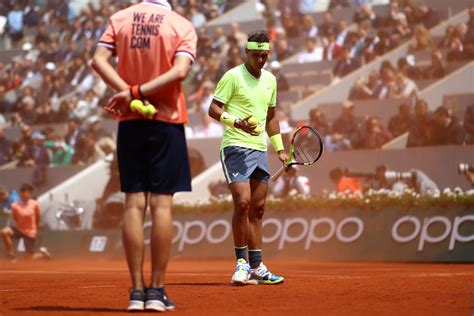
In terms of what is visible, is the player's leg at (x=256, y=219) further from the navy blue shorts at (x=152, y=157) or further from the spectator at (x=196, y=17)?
the spectator at (x=196, y=17)

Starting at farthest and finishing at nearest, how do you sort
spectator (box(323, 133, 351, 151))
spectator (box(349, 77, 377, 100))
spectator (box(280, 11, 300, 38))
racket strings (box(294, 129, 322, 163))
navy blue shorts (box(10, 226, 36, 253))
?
spectator (box(280, 11, 300, 38)) < navy blue shorts (box(10, 226, 36, 253)) < spectator (box(349, 77, 377, 100)) < spectator (box(323, 133, 351, 151)) < racket strings (box(294, 129, 322, 163))

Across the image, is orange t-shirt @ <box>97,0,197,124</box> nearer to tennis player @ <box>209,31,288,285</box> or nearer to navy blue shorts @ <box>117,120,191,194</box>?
navy blue shorts @ <box>117,120,191,194</box>

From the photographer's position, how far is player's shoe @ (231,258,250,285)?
10.9m

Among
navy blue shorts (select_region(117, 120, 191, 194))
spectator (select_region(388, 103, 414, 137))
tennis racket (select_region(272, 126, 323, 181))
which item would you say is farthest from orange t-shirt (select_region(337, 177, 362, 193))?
navy blue shorts (select_region(117, 120, 191, 194))

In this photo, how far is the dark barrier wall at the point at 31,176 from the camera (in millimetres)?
26053

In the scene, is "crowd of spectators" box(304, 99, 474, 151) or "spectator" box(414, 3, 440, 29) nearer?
"crowd of spectators" box(304, 99, 474, 151)

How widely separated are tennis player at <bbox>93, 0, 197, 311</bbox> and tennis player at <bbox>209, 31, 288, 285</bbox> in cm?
300

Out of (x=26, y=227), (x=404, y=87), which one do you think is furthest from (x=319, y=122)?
(x=26, y=227)

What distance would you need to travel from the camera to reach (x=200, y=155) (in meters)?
24.0

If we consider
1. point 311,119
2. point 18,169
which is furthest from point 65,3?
point 311,119

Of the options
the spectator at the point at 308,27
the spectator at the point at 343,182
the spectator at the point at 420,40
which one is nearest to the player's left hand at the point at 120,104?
the spectator at the point at 343,182

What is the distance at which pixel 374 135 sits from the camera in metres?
21.0

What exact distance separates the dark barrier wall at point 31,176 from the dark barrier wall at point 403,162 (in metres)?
6.41

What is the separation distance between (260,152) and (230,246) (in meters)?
9.42
